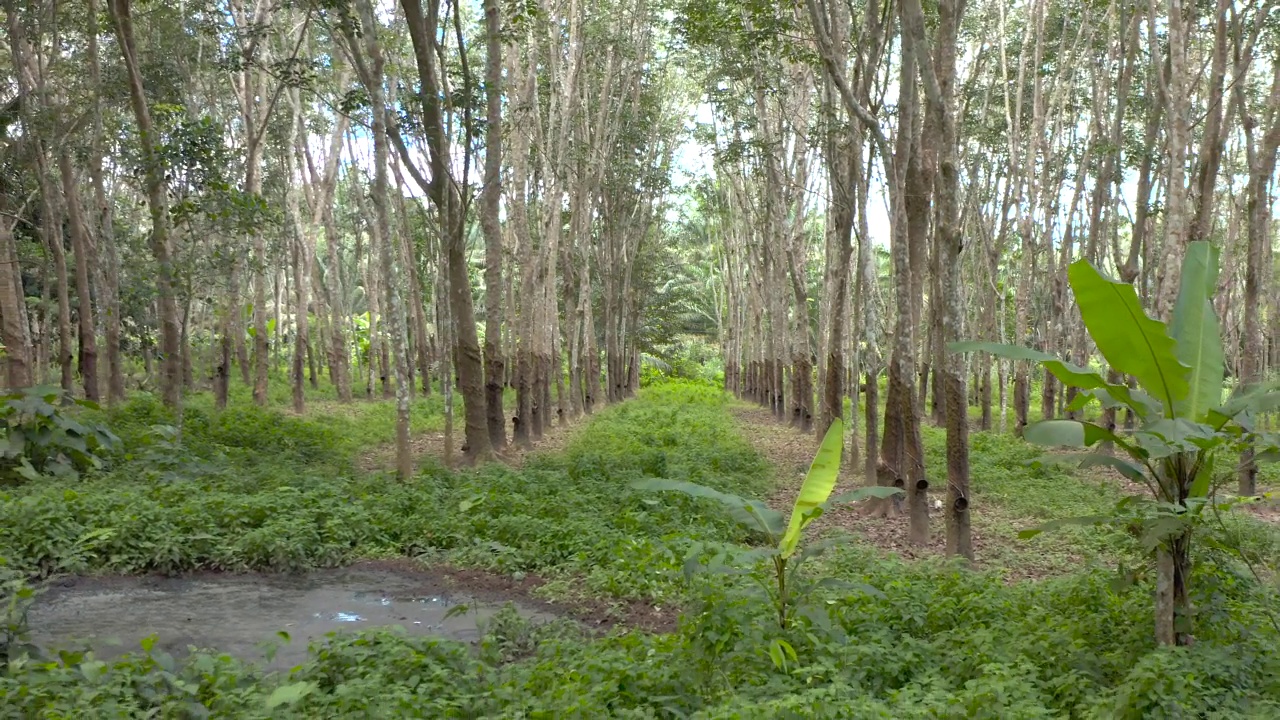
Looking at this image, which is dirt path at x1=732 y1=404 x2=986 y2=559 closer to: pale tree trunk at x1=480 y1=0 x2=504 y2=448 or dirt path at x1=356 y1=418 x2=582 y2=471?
dirt path at x1=356 y1=418 x2=582 y2=471

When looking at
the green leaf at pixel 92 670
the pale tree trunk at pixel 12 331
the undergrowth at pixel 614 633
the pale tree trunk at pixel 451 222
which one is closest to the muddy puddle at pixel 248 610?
the undergrowth at pixel 614 633

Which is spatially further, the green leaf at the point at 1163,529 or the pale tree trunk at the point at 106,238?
the pale tree trunk at the point at 106,238

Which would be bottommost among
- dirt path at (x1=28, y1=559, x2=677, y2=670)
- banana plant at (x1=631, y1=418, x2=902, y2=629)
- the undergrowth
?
dirt path at (x1=28, y1=559, x2=677, y2=670)

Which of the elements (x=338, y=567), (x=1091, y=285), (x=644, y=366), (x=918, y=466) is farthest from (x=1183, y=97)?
(x=644, y=366)

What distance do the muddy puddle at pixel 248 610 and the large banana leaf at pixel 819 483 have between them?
6.81ft

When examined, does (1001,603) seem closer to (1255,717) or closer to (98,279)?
(1255,717)

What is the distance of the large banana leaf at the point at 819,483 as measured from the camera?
5047mm

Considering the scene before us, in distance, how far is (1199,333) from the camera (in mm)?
4496

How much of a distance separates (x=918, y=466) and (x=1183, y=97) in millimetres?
5081

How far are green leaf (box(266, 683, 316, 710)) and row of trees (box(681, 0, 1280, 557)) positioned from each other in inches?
180

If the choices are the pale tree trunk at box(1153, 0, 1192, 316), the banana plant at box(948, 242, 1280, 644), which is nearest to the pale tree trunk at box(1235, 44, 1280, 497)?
the pale tree trunk at box(1153, 0, 1192, 316)

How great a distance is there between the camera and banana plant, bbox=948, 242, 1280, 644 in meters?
4.09

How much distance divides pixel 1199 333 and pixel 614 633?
3606 millimetres

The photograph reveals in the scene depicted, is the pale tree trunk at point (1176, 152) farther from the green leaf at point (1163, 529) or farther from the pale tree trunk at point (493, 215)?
the pale tree trunk at point (493, 215)
